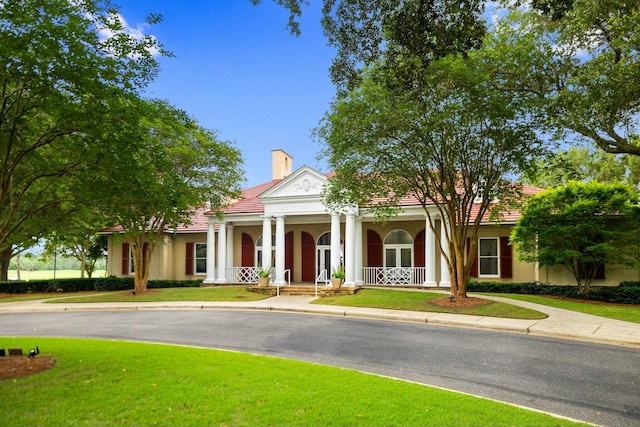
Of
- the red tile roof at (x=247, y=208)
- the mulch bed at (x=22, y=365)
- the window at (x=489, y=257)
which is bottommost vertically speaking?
the mulch bed at (x=22, y=365)

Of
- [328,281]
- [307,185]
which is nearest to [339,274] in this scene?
[328,281]

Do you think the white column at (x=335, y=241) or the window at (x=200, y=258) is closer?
the white column at (x=335, y=241)

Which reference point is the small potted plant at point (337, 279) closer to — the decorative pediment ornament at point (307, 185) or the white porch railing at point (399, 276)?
the white porch railing at point (399, 276)

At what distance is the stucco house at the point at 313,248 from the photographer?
70.1 ft

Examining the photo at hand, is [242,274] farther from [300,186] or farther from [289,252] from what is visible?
[300,186]

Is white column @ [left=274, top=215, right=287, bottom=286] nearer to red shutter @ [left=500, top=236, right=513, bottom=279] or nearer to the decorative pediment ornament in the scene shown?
the decorative pediment ornament

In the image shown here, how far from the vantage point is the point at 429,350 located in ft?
29.8

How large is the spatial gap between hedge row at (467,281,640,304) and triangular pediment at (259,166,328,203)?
28.4ft

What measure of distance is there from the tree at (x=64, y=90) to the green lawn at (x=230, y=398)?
3.52m

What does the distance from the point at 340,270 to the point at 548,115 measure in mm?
11302

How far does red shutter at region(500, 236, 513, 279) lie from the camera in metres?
21.6

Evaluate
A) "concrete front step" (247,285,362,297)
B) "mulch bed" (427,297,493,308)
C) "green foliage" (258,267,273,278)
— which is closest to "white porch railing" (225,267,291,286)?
"green foliage" (258,267,273,278)

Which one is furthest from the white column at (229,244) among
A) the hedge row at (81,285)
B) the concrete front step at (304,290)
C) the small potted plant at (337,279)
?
the small potted plant at (337,279)

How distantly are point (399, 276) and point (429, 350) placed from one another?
1391 cm
